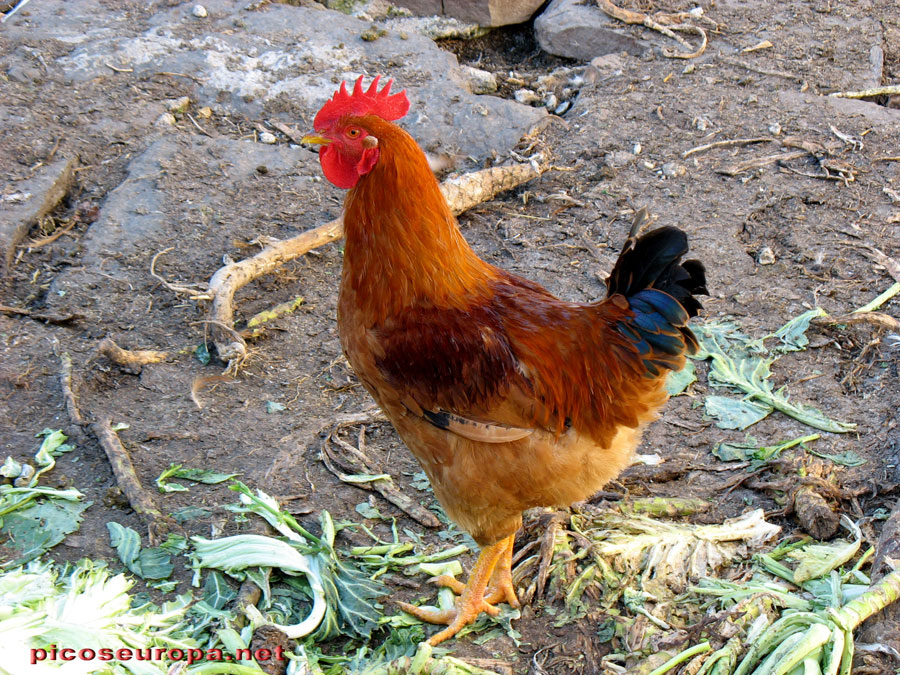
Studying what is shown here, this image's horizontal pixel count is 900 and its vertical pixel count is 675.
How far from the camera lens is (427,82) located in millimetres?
7363

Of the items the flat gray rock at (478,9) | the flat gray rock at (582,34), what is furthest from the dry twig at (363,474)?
the flat gray rock at (478,9)

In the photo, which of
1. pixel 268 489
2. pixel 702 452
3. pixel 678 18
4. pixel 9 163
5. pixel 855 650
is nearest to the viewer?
pixel 855 650

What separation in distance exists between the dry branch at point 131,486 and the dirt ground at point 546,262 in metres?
0.08

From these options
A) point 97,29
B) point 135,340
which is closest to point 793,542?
point 135,340

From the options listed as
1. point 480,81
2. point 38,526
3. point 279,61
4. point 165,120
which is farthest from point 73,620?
point 480,81

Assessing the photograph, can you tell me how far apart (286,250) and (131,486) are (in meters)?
2.13

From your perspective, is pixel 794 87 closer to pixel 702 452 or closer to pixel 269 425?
pixel 702 452

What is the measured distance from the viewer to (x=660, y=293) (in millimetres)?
3191

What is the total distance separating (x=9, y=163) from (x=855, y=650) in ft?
21.5

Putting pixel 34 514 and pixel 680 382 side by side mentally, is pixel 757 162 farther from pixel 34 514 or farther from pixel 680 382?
pixel 34 514

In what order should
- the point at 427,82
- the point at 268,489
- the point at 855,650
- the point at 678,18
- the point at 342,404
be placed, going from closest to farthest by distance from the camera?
the point at 855,650 < the point at 268,489 < the point at 342,404 < the point at 427,82 < the point at 678,18

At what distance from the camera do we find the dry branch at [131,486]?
366 cm

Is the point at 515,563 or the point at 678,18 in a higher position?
the point at 678,18

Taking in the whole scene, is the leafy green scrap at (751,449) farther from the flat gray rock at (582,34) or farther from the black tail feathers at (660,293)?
the flat gray rock at (582,34)
